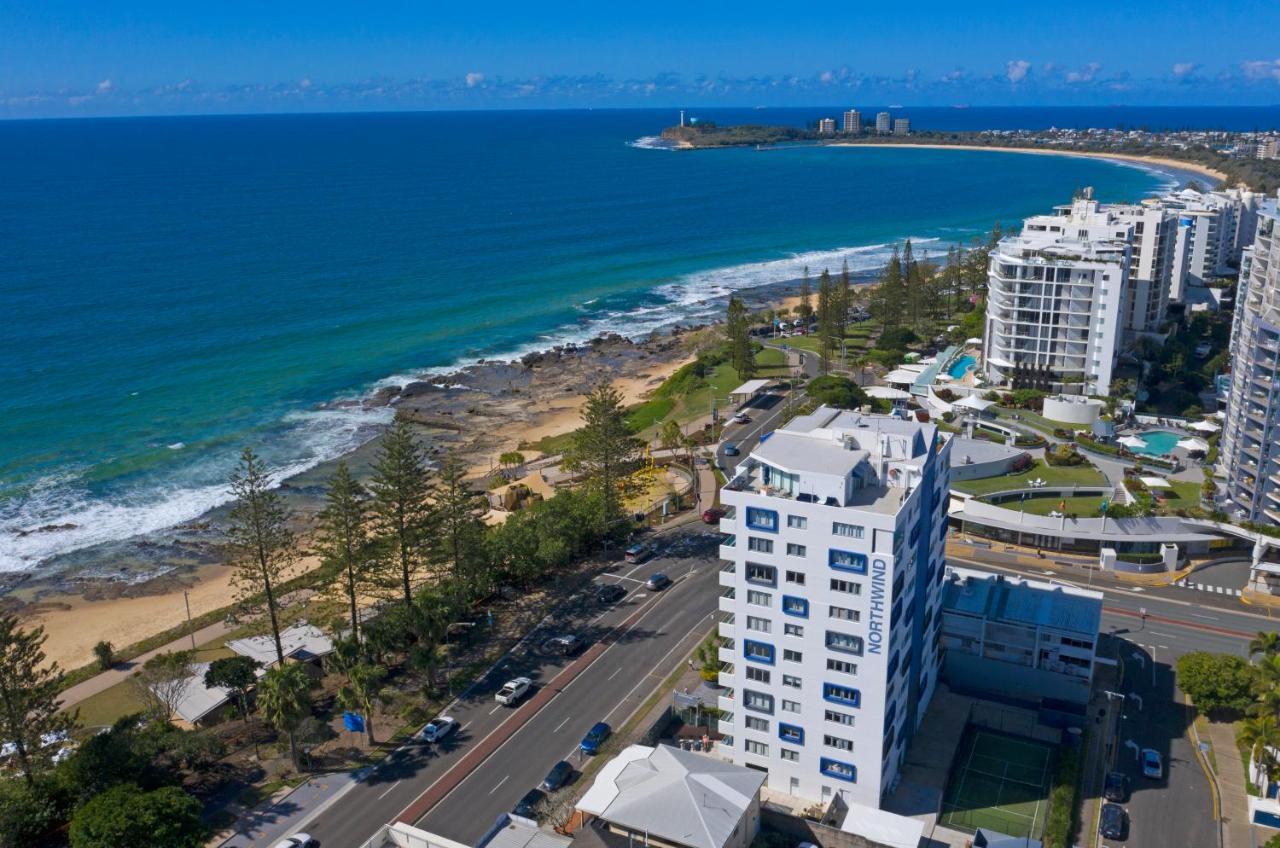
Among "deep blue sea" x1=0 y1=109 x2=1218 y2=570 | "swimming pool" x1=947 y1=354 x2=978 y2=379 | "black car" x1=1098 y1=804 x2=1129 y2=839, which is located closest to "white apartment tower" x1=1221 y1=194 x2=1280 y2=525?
"black car" x1=1098 y1=804 x2=1129 y2=839

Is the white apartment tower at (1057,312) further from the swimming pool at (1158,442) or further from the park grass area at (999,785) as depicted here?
the park grass area at (999,785)

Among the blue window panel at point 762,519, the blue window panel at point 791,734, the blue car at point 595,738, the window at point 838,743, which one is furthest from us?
the blue car at point 595,738

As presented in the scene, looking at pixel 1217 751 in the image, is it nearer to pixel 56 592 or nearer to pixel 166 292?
pixel 56 592

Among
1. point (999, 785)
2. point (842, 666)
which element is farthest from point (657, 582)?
point (999, 785)

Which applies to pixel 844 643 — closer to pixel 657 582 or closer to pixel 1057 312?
pixel 657 582

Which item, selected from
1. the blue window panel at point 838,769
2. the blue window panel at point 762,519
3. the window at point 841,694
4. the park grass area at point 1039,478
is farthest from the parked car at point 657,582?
the park grass area at point 1039,478

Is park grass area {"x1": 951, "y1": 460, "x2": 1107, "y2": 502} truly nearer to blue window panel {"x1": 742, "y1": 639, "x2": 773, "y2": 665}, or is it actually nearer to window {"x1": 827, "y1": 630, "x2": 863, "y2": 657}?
blue window panel {"x1": 742, "y1": 639, "x2": 773, "y2": 665}
